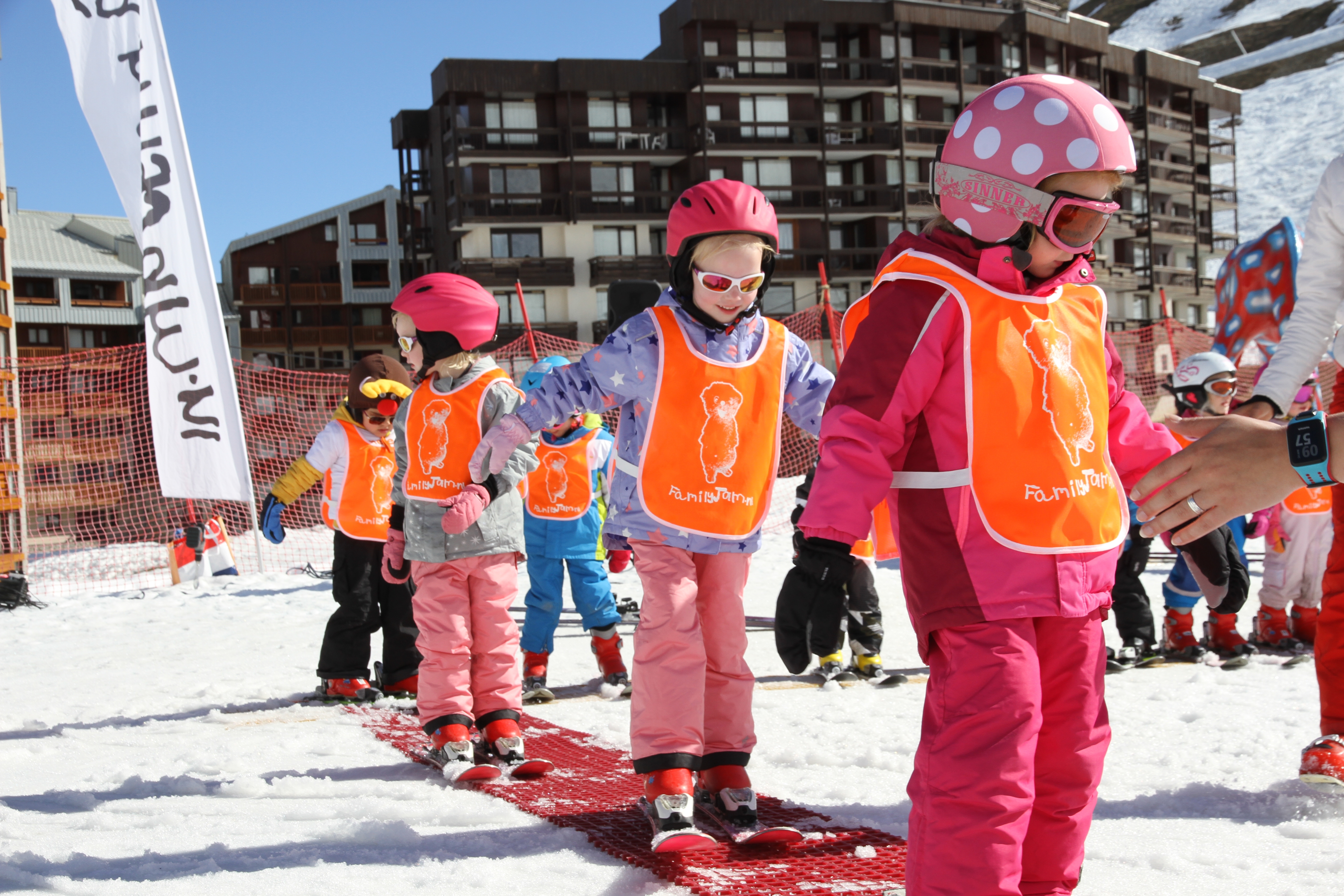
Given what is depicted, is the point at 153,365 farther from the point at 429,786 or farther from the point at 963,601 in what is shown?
the point at 963,601

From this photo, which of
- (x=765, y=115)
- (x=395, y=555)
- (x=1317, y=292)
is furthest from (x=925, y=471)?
(x=765, y=115)

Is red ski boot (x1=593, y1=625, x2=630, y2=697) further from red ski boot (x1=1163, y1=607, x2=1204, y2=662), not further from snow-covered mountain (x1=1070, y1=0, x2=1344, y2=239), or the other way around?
snow-covered mountain (x1=1070, y1=0, x2=1344, y2=239)

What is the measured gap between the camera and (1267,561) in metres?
5.86

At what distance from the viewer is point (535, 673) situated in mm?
5410

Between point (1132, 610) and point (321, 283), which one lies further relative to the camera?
point (321, 283)

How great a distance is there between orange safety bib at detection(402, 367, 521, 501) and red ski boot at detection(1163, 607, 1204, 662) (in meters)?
3.87

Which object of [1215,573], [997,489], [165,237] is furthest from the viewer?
[165,237]

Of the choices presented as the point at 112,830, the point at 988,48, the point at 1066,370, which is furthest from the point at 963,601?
the point at 988,48

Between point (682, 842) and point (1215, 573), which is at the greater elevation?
point (1215, 573)

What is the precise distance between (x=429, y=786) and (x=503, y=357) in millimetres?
21453

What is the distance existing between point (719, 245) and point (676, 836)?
170cm

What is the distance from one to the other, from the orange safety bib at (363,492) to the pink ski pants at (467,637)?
150 centimetres

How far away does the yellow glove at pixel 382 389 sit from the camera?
5.50 meters

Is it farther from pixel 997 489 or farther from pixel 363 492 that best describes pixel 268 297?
pixel 997 489
